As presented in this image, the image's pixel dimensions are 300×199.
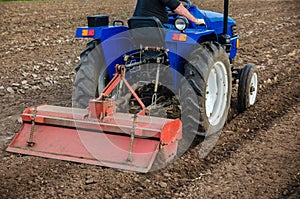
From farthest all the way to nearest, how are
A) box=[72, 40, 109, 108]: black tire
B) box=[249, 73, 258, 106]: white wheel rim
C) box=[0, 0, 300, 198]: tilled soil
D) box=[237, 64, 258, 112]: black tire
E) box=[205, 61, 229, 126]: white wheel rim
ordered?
box=[249, 73, 258, 106]: white wheel rim, box=[237, 64, 258, 112]: black tire, box=[205, 61, 229, 126]: white wheel rim, box=[72, 40, 109, 108]: black tire, box=[0, 0, 300, 198]: tilled soil

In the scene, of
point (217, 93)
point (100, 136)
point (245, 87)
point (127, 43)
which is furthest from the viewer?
point (245, 87)

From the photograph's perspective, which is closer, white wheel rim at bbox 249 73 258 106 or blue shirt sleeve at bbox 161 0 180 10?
blue shirt sleeve at bbox 161 0 180 10

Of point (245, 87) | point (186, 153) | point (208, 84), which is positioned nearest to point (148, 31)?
point (208, 84)

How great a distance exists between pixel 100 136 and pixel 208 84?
1264mm

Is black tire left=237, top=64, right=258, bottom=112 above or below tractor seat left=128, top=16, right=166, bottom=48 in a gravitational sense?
below

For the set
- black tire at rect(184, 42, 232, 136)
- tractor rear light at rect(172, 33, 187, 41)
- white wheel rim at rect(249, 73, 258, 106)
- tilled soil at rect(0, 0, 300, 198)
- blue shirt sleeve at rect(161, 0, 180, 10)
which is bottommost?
tilled soil at rect(0, 0, 300, 198)

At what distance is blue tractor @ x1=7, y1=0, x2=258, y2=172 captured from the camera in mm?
3568

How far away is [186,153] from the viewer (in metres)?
4.05

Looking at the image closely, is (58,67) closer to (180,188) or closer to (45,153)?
(45,153)

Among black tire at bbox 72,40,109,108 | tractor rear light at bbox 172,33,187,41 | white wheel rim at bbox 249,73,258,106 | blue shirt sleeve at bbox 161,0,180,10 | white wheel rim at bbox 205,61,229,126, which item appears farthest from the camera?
white wheel rim at bbox 249,73,258,106

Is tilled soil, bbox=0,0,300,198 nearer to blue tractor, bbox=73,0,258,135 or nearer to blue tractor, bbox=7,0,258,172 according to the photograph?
blue tractor, bbox=7,0,258,172

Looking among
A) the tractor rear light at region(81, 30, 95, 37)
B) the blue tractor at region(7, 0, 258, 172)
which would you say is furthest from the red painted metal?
the tractor rear light at region(81, 30, 95, 37)

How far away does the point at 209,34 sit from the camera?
14.8ft

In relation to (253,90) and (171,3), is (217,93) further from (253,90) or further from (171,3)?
(171,3)
